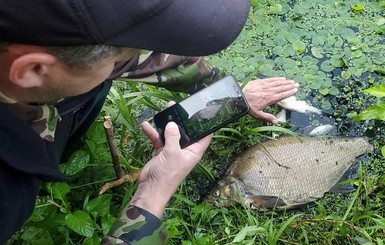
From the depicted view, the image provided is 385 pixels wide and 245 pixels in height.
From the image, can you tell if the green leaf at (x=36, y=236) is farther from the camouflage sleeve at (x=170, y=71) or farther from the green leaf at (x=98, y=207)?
the camouflage sleeve at (x=170, y=71)

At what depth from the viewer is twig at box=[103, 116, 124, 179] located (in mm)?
2285

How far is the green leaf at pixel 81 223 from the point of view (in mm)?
2195

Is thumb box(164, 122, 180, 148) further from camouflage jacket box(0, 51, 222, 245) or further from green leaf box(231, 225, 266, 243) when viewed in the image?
green leaf box(231, 225, 266, 243)

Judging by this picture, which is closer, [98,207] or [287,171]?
[98,207]

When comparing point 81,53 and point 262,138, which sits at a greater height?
point 81,53

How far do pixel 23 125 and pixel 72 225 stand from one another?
2.41 feet

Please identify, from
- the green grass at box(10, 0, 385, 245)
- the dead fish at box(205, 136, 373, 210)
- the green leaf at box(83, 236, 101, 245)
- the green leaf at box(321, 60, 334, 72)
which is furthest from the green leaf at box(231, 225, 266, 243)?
the green leaf at box(321, 60, 334, 72)

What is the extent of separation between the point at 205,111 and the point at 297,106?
81 cm

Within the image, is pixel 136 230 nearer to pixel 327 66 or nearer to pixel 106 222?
pixel 106 222

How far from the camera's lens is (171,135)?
6.86 ft

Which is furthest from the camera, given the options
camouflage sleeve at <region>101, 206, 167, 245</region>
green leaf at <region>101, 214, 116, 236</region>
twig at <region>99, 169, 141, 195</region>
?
twig at <region>99, 169, 141, 195</region>

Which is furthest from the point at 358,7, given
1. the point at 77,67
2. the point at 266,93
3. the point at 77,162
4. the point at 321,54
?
the point at 77,67

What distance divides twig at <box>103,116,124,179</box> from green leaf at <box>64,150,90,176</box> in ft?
0.33

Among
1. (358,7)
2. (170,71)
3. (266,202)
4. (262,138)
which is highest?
(170,71)
